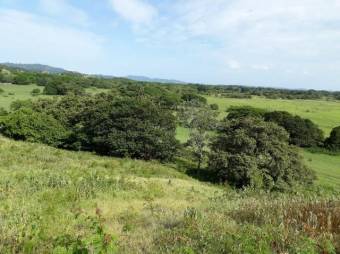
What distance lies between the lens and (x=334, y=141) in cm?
6244

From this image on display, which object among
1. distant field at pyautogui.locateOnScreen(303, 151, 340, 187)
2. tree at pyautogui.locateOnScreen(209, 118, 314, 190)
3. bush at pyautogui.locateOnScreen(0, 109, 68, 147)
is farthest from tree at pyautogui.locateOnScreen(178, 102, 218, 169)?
bush at pyautogui.locateOnScreen(0, 109, 68, 147)

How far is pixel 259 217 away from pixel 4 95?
97.9m

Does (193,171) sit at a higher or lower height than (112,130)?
lower

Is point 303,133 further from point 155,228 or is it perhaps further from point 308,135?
point 155,228

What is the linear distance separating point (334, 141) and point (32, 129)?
141 feet

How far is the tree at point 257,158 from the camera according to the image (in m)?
36.4

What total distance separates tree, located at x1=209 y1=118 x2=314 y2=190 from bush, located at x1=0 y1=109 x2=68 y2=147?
19762 millimetres

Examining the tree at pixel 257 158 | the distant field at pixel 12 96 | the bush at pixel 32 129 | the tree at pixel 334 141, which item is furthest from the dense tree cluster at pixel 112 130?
the distant field at pixel 12 96

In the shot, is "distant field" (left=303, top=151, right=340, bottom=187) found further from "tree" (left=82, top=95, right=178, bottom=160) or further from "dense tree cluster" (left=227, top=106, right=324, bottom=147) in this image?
"tree" (left=82, top=95, right=178, bottom=160)

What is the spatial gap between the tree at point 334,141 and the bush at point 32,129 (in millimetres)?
38615

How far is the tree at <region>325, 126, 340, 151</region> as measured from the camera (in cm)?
6200

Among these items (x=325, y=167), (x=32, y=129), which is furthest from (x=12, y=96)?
(x=325, y=167)

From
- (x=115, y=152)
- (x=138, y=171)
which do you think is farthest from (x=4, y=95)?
(x=138, y=171)

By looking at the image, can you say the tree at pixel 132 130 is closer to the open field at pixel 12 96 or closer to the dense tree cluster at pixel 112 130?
the dense tree cluster at pixel 112 130
